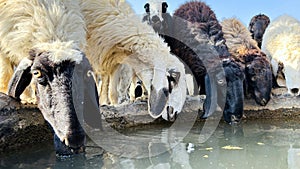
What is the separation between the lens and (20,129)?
268 centimetres

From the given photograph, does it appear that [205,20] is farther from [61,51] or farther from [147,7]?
[61,51]

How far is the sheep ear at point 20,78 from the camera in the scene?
98.8 inches

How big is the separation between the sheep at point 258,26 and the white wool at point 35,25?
150 inches

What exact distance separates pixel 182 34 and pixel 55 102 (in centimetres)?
245

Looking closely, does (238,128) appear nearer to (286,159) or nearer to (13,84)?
(286,159)

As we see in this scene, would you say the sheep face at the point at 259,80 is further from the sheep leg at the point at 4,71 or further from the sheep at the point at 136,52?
the sheep leg at the point at 4,71

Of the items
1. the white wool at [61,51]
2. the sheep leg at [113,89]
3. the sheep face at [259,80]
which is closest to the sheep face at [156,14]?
the sheep leg at [113,89]

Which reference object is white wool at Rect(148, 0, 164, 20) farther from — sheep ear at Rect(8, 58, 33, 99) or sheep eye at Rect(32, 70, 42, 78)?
sheep eye at Rect(32, 70, 42, 78)

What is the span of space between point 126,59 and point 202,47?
84 centimetres

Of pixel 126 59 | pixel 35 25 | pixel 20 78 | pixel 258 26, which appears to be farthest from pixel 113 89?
pixel 258 26

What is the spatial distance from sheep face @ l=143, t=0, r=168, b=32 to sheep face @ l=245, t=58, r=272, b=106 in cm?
114

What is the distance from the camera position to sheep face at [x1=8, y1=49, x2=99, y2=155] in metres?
2.13

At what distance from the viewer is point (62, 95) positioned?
2.20m

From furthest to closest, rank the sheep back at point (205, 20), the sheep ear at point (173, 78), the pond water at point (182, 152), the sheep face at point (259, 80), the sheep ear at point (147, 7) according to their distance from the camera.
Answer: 1. the sheep ear at point (147, 7)
2. the sheep back at point (205, 20)
3. the sheep face at point (259, 80)
4. the sheep ear at point (173, 78)
5. the pond water at point (182, 152)
